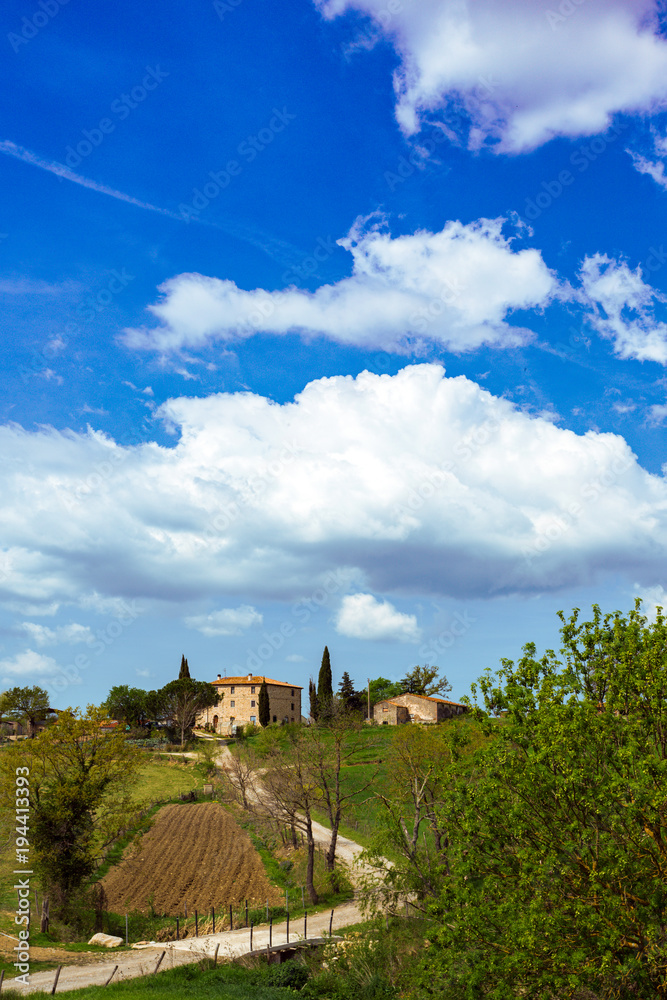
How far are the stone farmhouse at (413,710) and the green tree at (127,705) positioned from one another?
4288 cm

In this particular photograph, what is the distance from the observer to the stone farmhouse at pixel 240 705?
13300 centimetres

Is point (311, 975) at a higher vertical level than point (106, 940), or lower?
lower

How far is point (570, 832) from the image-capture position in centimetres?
1498

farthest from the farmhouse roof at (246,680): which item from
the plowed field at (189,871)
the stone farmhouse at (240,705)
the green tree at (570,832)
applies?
the green tree at (570,832)

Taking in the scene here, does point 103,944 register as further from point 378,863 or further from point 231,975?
point 378,863

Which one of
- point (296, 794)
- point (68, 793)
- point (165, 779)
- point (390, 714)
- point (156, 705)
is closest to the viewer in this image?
point (68, 793)

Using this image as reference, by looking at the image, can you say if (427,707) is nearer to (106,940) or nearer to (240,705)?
(240,705)

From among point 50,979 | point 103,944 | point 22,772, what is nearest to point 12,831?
point 22,772

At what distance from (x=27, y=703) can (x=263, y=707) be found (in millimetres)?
40069

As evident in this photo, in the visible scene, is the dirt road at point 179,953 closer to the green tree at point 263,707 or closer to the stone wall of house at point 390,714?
the stone wall of house at point 390,714

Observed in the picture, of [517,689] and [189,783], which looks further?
[189,783]

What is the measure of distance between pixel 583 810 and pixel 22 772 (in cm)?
3040

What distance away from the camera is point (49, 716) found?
421 feet

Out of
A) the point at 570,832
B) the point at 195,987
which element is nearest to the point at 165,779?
the point at 195,987
